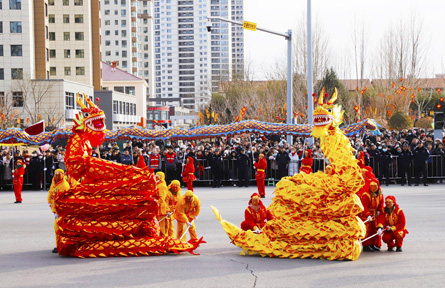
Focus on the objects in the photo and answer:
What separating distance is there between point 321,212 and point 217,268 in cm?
178

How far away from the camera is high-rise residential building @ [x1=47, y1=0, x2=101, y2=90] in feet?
257

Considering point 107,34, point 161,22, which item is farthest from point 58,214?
point 161,22

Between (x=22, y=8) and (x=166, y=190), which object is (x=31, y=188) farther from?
(x=22, y=8)

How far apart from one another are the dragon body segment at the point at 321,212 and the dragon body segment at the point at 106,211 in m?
1.54

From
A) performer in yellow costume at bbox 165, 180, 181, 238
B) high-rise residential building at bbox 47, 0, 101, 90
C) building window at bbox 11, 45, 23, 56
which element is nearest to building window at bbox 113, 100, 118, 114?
high-rise residential building at bbox 47, 0, 101, 90

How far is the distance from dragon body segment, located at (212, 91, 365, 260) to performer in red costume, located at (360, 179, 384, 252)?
1057 millimetres

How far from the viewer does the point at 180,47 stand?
652 feet

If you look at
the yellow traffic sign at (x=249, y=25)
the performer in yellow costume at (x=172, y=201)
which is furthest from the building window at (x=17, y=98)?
the performer in yellow costume at (x=172, y=201)

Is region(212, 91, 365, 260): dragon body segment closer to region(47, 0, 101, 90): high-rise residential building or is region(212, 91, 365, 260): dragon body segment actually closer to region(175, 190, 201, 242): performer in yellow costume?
region(175, 190, 201, 242): performer in yellow costume

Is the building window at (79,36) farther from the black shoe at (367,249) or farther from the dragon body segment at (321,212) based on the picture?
the black shoe at (367,249)

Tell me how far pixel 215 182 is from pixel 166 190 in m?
11.9

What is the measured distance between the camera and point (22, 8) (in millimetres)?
61250

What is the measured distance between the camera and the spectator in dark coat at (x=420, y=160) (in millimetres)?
21594

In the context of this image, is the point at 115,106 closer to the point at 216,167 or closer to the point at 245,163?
the point at 216,167
